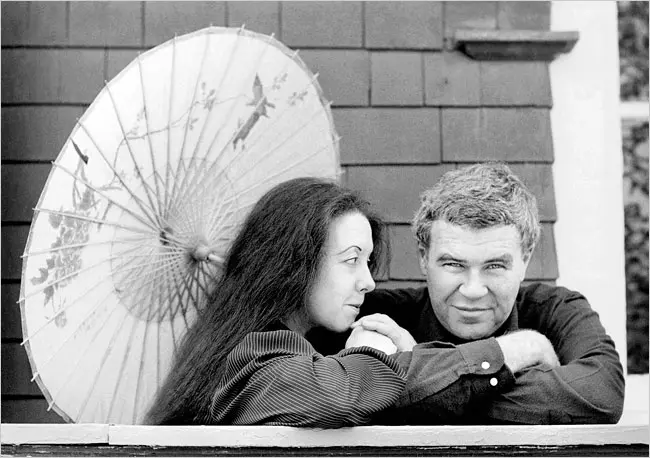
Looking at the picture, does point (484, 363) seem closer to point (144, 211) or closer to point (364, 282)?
point (364, 282)

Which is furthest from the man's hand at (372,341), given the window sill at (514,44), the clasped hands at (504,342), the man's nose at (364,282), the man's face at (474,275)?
the window sill at (514,44)

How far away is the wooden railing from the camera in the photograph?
2.02 metres

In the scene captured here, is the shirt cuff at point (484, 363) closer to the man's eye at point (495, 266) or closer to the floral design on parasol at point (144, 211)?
the man's eye at point (495, 266)

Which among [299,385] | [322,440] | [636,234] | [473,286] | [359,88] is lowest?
[322,440]

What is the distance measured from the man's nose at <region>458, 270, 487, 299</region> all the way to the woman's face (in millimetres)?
266

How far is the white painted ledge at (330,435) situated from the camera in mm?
2020

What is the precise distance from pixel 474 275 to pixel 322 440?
0.78 metres

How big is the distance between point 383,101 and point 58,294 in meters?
1.51

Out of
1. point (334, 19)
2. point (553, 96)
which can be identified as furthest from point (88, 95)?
point (553, 96)

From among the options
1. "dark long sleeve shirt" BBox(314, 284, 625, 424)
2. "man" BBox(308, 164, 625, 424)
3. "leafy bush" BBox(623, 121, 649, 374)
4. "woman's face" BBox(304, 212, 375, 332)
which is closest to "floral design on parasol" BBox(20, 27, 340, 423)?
"woman's face" BBox(304, 212, 375, 332)

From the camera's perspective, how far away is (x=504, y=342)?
7.91ft

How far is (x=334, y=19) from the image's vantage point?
3686 millimetres

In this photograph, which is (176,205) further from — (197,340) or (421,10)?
(421,10)

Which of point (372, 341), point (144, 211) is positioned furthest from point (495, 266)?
point (144, 211)
